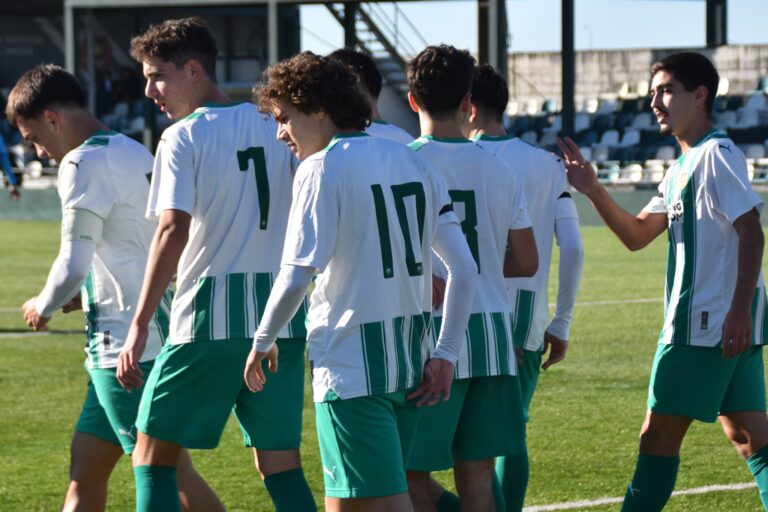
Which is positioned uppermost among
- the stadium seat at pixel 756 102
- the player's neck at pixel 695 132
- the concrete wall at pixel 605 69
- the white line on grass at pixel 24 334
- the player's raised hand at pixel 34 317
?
the concrete wall at pixel 605 69

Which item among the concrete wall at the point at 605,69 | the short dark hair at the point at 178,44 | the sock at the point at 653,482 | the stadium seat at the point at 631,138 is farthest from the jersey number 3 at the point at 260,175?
the concrete wall at the point at 605,69

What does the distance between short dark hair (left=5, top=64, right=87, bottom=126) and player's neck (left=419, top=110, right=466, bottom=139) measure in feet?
3.88

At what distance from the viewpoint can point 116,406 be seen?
446cm

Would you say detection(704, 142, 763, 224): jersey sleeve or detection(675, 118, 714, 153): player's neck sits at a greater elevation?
detection(675, 118, 714, 153): player's neck

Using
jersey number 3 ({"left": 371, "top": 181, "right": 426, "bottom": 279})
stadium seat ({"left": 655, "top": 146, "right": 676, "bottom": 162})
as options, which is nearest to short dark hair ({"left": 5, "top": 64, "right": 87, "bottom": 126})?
jersey number 3 ({"left": 371, "top": 181, "right": 426, "bottom": 279})

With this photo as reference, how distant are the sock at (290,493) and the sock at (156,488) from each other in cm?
31

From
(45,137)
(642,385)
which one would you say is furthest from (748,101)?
(45,137)

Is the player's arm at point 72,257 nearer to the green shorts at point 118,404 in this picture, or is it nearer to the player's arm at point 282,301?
the green shorts at point 118,404

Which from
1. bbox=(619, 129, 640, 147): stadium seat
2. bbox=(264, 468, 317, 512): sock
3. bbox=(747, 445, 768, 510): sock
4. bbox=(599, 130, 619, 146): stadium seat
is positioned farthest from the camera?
bbox=(599, 130, 619, 146): stadium seat

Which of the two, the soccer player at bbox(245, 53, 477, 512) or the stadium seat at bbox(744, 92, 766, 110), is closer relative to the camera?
the soccer player at bbox(245, 53, 477, 512)

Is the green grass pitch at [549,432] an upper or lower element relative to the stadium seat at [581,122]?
lower

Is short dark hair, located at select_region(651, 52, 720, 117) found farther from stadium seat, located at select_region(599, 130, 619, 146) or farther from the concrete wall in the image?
A: the concrete wall

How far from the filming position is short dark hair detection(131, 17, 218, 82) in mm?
4277

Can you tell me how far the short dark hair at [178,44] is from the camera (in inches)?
168
